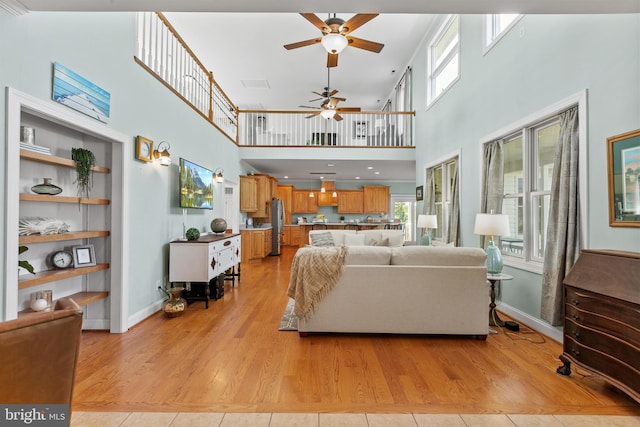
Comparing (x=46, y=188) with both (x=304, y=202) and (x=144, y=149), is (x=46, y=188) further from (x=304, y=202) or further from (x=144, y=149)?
(x=304, y=202)

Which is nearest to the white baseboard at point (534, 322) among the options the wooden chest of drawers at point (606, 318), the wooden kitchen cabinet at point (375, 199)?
the wooden chest of drawers at point (606, 318)

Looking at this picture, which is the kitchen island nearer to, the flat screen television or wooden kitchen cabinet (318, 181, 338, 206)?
wooden kitchen cabinet (318, 181, 338, 206)

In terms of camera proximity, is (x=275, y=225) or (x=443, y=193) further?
(x=275, y=225)

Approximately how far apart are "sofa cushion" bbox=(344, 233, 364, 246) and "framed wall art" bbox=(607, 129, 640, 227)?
3733mm

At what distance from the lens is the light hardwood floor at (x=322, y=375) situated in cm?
198

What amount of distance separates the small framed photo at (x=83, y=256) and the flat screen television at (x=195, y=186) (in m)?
1.40

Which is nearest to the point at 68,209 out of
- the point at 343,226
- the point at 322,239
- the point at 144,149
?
the point at 144,149

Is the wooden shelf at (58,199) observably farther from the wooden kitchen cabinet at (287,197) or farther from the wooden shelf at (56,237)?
the wooden kitchen cabinet at (287,197)

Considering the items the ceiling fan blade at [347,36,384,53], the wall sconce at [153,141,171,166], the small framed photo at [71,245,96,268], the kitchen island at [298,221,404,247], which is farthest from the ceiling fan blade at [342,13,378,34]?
the kitchen island at [298,221,404,247]

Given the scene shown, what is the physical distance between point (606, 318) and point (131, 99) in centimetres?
447

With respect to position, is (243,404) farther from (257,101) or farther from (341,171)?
(257,101)

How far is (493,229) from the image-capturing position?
3236 millimetres

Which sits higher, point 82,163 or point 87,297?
point 82,163

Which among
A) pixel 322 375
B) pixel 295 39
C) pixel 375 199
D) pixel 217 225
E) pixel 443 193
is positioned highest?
pixel 295 39
